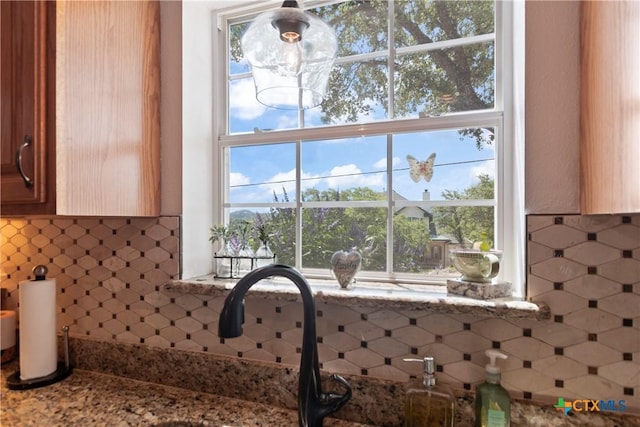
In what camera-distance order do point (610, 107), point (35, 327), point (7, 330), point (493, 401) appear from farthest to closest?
point (7, 330) < point (35, 327) < point (493, 401) < point (610, 107)

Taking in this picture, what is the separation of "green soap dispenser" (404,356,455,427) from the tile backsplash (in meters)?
0.08

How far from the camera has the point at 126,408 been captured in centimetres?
101

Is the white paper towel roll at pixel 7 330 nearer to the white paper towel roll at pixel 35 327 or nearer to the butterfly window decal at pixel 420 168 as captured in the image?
the white paper towel roll at pixel 35 327

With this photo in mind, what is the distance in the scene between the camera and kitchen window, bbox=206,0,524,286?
107 centimetres

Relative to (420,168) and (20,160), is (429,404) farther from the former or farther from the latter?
(20,160)

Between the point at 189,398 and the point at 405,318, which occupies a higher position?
the point at 405,318

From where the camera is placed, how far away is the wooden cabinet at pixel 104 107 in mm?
903

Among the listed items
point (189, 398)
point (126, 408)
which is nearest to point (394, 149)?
point (189, 398)

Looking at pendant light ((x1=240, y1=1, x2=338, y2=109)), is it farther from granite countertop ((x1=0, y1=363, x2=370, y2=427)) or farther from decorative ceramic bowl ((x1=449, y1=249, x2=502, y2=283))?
granite countertop ((x1=0, y1=363, x2=370, y2=427))

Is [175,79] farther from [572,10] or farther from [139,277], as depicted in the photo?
[572,10]

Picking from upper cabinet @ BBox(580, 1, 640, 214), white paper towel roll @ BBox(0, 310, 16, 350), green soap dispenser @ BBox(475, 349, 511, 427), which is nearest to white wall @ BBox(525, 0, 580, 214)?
upper cabinet @ BBox(580, 1, 640, 214)

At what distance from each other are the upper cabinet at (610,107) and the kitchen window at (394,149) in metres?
0.22

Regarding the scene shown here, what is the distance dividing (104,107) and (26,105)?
180 mm

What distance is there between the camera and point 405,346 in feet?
3.11
